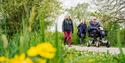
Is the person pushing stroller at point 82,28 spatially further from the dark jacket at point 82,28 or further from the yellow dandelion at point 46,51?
the yellow dandelion at point 46,51

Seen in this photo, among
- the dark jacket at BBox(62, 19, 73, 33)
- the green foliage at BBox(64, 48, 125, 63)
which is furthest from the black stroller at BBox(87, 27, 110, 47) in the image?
the green foliage at BBox(64, 48, 125, 63)

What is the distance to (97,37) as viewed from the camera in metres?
25.7

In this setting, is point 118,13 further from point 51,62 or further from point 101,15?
point 51,62

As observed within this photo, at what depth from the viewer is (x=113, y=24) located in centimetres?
3425

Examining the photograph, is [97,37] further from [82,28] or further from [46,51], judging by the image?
[46,51]

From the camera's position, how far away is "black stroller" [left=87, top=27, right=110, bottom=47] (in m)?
24.3

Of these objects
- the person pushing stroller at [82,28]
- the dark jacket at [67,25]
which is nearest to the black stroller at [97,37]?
the person pushing stroller at [82,28]

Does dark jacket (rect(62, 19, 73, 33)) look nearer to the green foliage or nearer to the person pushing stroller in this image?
the person pushing stroller

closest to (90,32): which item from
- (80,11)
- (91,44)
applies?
(91,44)

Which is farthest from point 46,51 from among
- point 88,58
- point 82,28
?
point 82,28

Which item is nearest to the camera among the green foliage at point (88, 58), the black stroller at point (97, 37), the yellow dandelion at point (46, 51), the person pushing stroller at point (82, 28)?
the yellow dandelion at point (46, 51)

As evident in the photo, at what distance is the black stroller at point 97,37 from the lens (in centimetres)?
2426

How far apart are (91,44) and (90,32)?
7.92 ft

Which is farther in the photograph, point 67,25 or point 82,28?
point 82,28
